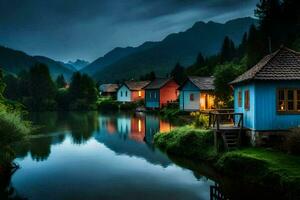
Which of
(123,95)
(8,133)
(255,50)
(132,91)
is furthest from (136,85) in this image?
(8,133)

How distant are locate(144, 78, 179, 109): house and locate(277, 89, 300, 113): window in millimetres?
50602

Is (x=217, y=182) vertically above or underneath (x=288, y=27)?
underneath

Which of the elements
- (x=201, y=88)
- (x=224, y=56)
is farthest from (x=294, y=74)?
(x=224, y=56)

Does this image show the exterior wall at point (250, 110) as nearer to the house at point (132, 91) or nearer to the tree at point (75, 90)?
the house at point (132, 91)

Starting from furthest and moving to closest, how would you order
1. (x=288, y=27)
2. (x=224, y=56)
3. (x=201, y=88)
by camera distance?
1. (x=224, y=56)
2. (x=288, y=27)
3. (x=201, y=88)

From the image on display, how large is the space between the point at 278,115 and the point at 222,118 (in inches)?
Answer: 506

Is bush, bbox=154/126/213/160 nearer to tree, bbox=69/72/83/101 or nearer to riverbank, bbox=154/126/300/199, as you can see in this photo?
riverbank, bbox=154/126/300/199

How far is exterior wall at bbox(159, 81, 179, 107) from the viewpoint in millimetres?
73938

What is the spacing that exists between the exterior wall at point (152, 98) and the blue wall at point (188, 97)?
679 inches

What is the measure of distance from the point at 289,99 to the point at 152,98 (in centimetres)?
5565

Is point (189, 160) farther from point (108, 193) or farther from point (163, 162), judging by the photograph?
point (108, 193)

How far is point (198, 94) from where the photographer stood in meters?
54.2

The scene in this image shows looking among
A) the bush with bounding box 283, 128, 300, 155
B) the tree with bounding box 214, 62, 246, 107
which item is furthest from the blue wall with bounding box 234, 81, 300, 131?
the tree with bounding box 214, 62, 246, 107

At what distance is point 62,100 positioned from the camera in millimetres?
100125
